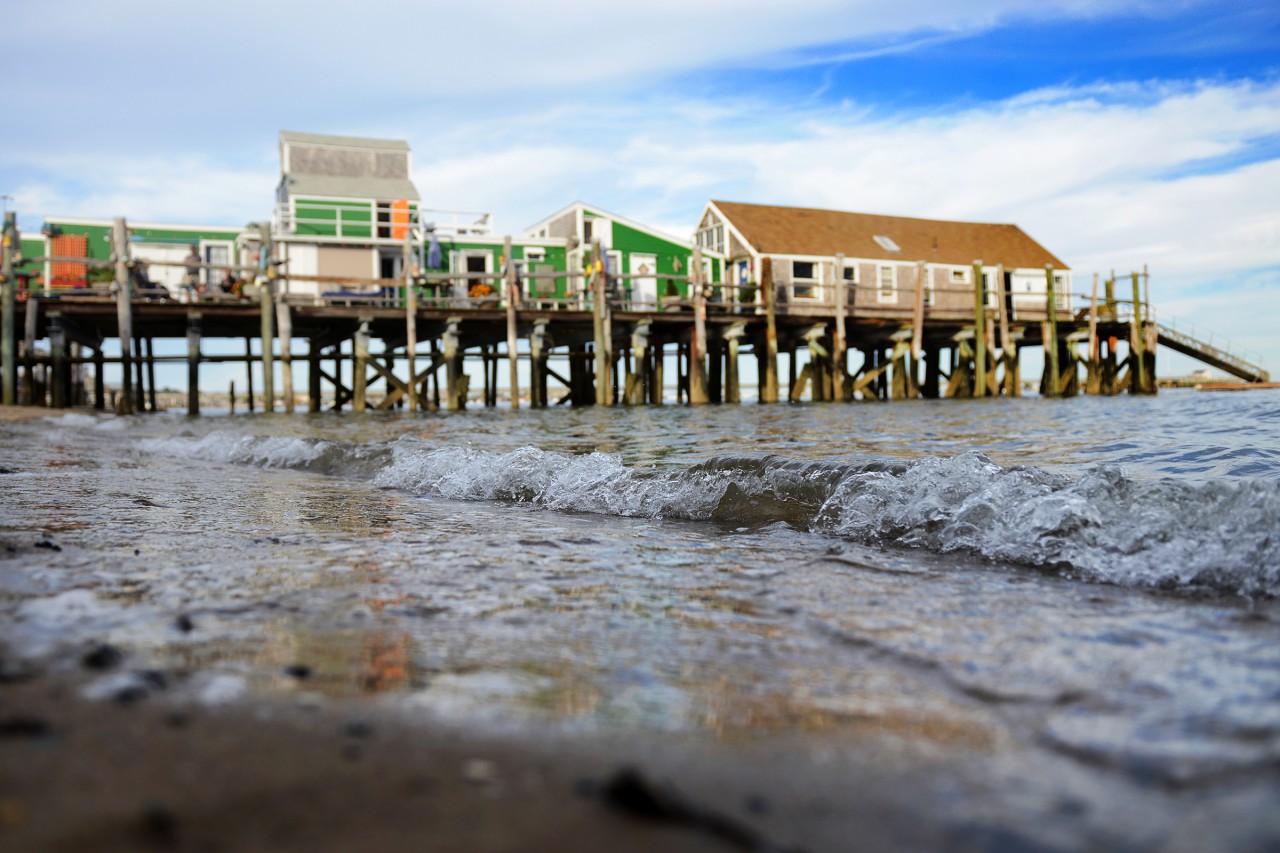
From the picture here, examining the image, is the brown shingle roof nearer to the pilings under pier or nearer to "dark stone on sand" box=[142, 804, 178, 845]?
the pilings under pier

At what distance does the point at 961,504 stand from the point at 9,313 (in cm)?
2162

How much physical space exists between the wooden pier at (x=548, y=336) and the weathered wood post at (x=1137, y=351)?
63 mm

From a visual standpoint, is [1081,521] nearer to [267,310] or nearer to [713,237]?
[267,310]

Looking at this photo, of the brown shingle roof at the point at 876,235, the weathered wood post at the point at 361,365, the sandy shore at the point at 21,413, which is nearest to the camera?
the sandy shore at the point at 21,413

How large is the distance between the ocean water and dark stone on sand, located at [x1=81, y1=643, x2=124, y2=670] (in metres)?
0.03

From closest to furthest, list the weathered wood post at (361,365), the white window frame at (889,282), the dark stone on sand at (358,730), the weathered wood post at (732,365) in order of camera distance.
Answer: the dark stone on sand at (358,730) < the weathered wood post at (361,365) < the weathered wood post at (732,365) < the white window frame at (889,282)

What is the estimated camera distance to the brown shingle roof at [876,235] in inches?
1425

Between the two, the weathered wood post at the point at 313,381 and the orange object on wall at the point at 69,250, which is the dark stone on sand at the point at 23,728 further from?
the orange object on wall at the point at 69,250

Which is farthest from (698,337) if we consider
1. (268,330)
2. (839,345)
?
(268,330)

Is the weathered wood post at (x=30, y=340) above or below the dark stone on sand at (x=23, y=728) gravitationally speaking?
above

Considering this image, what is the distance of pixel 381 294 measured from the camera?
25.6 meters

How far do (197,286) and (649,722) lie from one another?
76.7 ft

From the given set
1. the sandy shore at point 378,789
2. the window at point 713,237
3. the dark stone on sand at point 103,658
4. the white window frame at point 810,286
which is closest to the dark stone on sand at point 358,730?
the sandy shore at point 378,789

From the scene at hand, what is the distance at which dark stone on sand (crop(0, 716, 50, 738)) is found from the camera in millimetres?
1592
